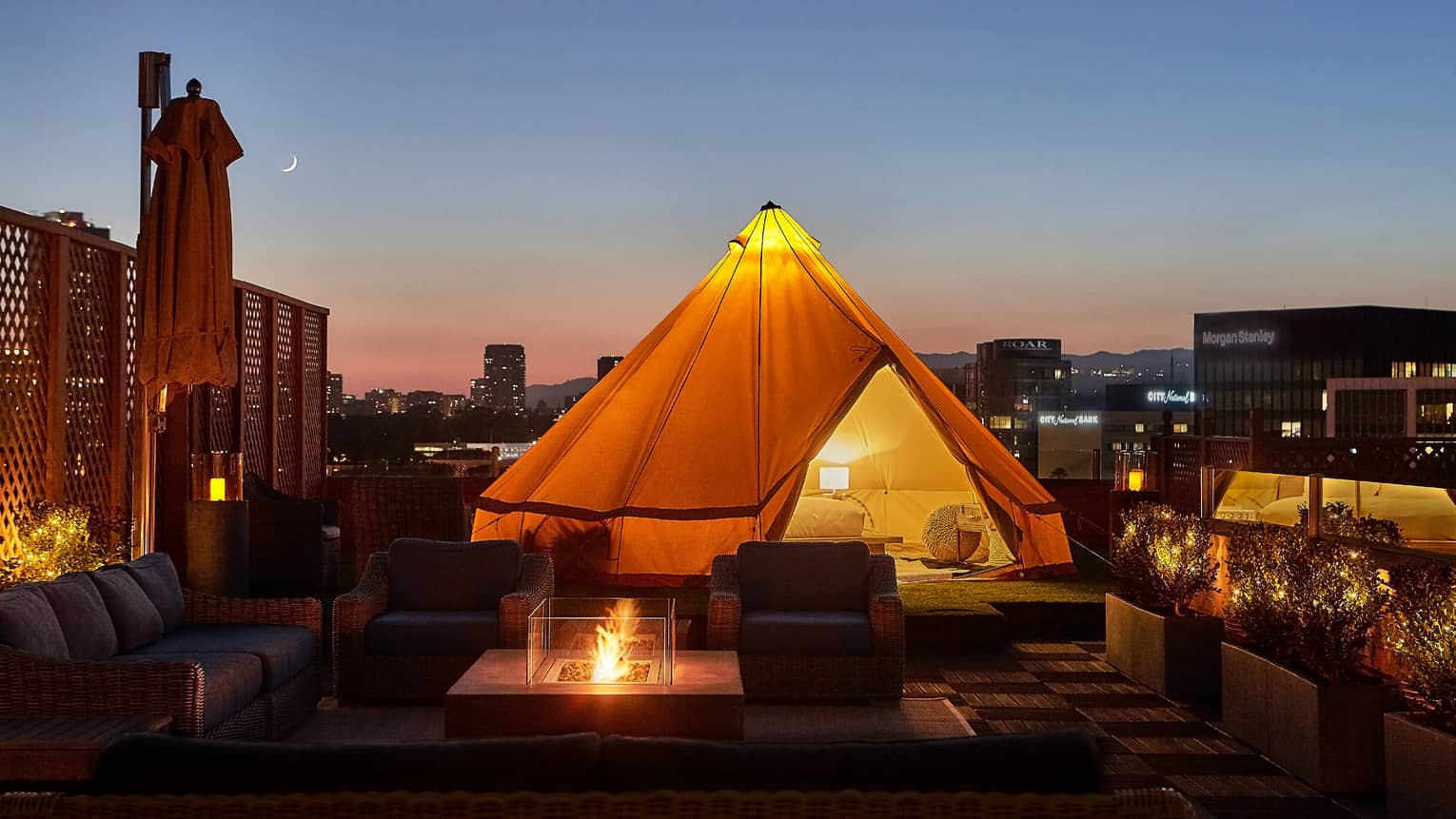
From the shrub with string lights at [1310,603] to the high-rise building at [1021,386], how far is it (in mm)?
87661

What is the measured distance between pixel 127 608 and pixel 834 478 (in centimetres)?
590

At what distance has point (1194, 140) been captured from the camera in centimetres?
1279

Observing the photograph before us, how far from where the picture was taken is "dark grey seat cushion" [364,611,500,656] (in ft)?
16.9

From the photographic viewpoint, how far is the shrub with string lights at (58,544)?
5559 millimetres

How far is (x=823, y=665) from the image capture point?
5266 mm

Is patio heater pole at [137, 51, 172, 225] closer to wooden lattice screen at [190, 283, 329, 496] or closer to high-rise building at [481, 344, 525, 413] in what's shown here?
wooden lattice screen at [190, 283, 329, 496]

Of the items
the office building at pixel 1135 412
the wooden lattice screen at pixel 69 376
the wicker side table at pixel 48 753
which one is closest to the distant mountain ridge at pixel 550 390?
the wooden lattice screen at pixel 69 376

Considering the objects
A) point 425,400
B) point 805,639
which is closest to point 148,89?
point 805,639

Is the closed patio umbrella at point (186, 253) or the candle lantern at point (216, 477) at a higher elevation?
the closed patio umbrella at point (186, 253)

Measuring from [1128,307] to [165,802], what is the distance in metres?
21.2

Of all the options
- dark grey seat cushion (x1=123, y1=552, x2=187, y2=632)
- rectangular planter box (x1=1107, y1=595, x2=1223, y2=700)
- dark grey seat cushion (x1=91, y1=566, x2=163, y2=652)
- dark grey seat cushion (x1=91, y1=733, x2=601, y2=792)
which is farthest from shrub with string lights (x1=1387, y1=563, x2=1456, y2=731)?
dark grey seat cushion (x1=123, y1=552, x2=187, y2=632)

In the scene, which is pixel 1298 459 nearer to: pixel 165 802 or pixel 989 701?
pixel 989 701

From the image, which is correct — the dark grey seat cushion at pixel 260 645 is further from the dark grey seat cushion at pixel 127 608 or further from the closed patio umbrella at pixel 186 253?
the closed patio umbrella at pixel 186 253

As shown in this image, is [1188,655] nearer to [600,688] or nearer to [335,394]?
[600,688]
